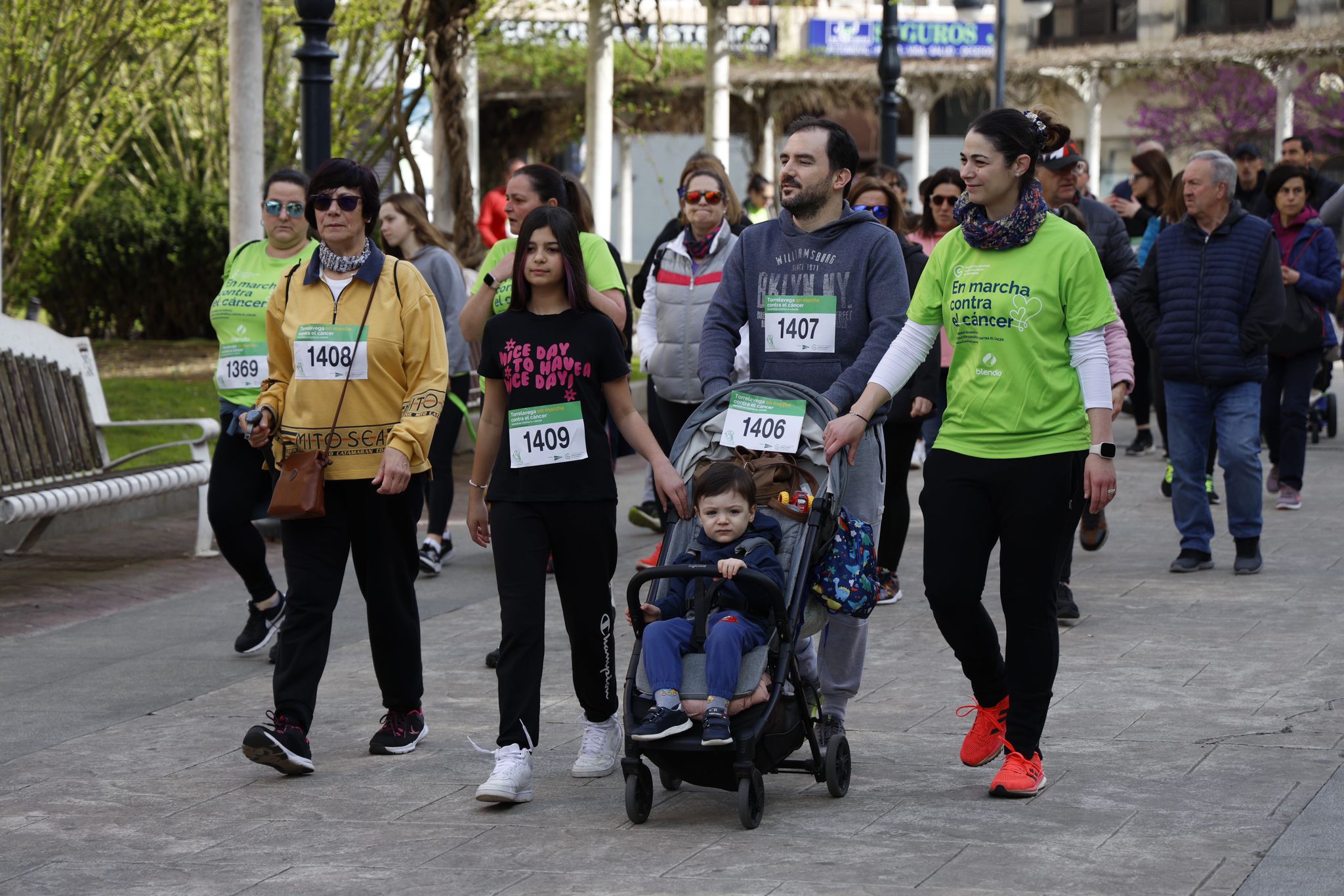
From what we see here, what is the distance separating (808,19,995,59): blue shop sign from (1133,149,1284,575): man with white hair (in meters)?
30.2

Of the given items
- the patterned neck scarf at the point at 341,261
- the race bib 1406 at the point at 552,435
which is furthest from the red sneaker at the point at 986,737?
the patterned neck scarf at the point at 341,261

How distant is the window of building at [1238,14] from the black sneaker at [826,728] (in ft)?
136

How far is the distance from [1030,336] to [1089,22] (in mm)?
44425

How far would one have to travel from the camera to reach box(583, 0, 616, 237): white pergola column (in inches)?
783

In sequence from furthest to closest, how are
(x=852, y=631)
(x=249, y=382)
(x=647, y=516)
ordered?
(x=647, y=516) < (x=249, y=382) < (x=852, y=631)

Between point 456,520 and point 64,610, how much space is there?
2.97 meters

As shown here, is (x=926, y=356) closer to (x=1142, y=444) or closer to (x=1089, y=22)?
(x=1142, y=444)

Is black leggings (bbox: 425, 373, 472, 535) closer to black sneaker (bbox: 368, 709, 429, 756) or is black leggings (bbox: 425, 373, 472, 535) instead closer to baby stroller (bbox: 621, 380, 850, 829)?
black sneaker (bbox: 368, 709, 429, 756)

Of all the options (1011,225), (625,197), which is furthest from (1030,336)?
(625,197)

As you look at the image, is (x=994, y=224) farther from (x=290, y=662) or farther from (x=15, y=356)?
(x=15, y=356)

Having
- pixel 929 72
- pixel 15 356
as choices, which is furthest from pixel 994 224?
pixel 929 72

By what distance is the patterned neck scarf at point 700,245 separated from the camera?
8.78 metres

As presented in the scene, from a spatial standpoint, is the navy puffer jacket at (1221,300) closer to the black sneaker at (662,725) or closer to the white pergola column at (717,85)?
the black sneaker at (662,725)

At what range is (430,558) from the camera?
9.37m
